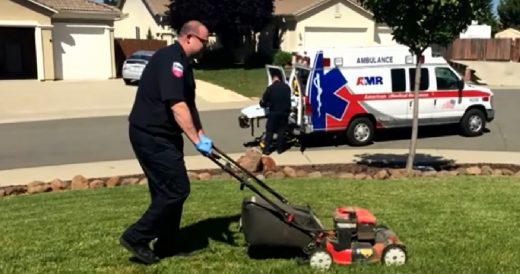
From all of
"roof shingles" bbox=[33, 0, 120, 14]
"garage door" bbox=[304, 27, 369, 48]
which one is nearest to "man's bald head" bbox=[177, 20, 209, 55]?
"roof shingles" bbox=[33, 0, 120, 14]

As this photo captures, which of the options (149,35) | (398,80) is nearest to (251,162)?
(398,80)

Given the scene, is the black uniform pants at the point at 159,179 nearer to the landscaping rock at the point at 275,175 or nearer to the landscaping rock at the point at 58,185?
the landscaping rock at the point at 275,175

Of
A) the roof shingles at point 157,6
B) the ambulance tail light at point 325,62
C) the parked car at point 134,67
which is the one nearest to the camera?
the ambulance tail light at point 325,62

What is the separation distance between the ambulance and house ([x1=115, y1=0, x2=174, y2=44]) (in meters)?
25.5

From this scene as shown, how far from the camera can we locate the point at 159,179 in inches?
198

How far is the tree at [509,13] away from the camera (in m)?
55.6

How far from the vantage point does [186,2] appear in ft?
119

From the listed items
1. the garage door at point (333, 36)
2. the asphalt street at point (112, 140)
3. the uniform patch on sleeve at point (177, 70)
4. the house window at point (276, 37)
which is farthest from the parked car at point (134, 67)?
the uniform patch on sleeve at point (177, 70)

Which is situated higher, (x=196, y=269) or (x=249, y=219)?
(x=249, y=219)

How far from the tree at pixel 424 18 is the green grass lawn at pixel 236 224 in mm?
2441

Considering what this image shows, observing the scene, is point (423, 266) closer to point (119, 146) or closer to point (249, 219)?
point (249, 219)

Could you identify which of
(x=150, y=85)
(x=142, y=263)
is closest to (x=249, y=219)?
(x=142, y=263)

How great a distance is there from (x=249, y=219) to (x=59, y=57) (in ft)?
98.0

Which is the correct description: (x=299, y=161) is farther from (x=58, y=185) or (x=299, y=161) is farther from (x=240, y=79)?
(x=240, y=79)
